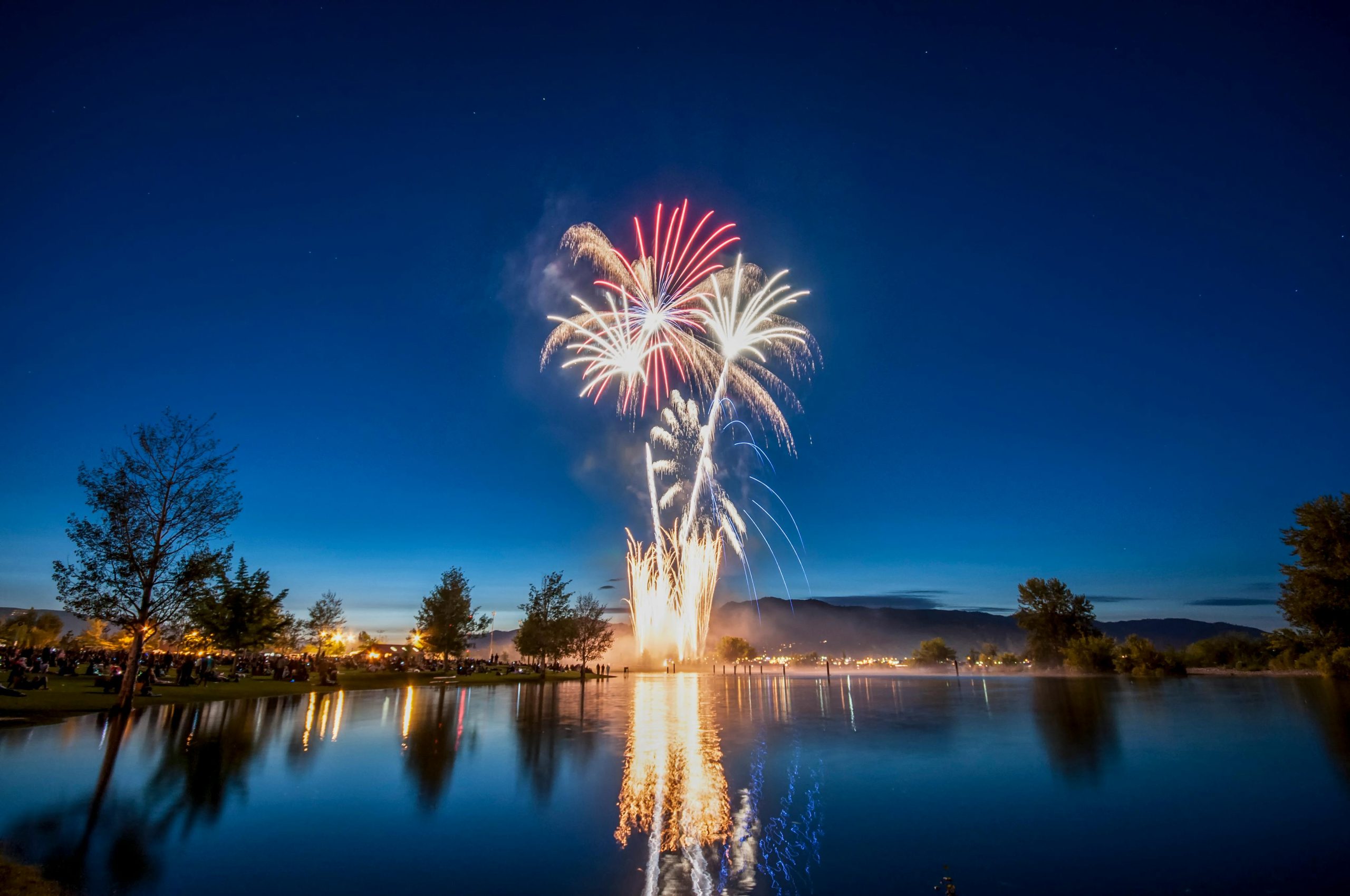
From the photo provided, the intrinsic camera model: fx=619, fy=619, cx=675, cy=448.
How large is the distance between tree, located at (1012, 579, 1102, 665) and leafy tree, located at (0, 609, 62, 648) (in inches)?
4822

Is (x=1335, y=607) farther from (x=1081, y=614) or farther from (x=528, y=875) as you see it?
(x=528, y=875)

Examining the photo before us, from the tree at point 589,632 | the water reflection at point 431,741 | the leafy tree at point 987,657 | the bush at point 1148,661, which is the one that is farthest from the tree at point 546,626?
the leafy tree at point 987,657

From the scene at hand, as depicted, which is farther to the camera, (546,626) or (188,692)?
(546,626)

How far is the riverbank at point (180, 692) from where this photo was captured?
1944cm

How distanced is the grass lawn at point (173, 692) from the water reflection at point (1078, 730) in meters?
28.1

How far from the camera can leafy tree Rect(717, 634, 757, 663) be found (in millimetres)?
181125

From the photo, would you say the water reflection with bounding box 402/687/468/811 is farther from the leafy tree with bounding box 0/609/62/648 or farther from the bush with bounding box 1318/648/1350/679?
the leafy tree with bounding box 0/609/62/648

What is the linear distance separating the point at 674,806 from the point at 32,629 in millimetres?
109495

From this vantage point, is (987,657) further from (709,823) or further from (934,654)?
(709,823)

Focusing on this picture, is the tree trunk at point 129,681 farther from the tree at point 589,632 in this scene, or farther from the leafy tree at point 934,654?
the leafy tree at point 934,654

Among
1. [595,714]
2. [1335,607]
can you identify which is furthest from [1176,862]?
[1335,607]

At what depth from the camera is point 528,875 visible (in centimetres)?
727

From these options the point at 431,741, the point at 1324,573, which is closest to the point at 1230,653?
the point at 1324,573

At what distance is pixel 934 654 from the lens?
143 metres
